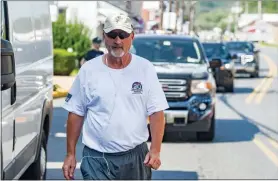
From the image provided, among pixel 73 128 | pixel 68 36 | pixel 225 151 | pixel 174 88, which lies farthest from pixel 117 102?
pixel 68 36

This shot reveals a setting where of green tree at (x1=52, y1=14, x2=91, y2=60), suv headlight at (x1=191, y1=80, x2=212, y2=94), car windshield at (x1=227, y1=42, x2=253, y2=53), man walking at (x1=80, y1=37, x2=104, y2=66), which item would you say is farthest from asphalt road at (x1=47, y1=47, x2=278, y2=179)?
green tree at (x1=52, y1=14, x2=91, y2=60)

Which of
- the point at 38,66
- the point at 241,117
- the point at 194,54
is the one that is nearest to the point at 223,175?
the point at 38,66

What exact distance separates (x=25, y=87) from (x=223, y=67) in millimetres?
20453

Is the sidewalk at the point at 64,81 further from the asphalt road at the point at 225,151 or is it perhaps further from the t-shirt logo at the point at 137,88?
the t-shirt logo at the point at 137,88

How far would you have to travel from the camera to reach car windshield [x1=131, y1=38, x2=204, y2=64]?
48.0 ft

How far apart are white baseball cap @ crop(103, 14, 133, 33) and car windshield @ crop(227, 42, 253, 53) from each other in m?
27.4

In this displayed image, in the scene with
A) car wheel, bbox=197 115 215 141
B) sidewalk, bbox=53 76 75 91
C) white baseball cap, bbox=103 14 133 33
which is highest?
white baseball cap, bbox=103 14 133 33

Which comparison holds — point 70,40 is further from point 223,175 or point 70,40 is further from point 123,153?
point 123,153

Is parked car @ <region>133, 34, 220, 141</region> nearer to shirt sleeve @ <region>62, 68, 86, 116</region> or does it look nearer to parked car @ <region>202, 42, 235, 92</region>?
shirt sleeve @ <region>62, 68, 86, 116</region>

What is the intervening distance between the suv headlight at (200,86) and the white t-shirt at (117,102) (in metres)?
8.17

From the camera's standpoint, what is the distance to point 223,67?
28.0 m

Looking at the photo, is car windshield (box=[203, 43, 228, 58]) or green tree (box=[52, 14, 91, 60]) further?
green tree (box=[52, 14, 91, 60])

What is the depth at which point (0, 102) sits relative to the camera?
6160 millimetres

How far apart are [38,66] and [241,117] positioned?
10.9 m
